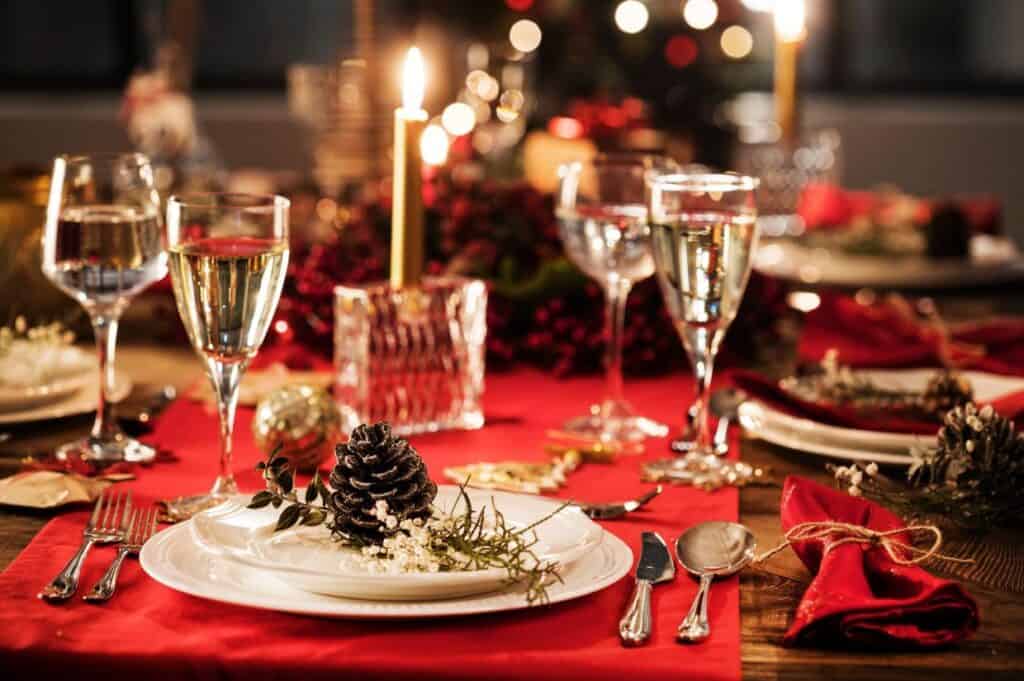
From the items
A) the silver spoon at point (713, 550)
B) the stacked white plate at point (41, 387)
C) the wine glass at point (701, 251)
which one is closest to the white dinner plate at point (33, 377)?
the stacked white plate at point (41, 387)

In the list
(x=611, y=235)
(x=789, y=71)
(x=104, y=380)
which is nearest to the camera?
(x=104, y=380)

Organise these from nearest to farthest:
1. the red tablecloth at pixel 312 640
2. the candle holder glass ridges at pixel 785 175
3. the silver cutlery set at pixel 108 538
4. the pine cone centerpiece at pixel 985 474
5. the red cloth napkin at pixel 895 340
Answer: the red tablecloth at pixel 312 640 → the silver cutlery set at pixel 108 538 → the pine cone centerpiece at pixel 985 474 → the red cloth napkin at pixel 895 340 → the candle holder glass ridges at pixel 785 175

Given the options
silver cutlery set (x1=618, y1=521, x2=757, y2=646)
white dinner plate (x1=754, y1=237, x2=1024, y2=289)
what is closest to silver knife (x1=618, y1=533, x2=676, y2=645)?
silver cutlery set (x1=618, y1=521, x2=757, y2=646)

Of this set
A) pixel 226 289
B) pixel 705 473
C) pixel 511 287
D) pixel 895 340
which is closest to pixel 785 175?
pixel 895 340

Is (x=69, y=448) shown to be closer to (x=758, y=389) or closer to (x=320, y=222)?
(x=758, y=389)

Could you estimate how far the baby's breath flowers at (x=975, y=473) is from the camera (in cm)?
112

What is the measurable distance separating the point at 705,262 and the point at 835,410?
7.7 inches

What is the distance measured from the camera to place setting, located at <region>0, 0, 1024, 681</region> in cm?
89

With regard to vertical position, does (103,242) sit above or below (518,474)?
above

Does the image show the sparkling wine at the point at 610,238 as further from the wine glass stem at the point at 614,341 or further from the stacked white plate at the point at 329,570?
the stacked white plate at the point at 329,570

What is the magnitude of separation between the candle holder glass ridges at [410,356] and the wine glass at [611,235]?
4.7 inches

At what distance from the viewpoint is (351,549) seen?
3.12 ft

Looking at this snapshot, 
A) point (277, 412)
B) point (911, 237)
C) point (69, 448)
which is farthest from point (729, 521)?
point (911, 237)

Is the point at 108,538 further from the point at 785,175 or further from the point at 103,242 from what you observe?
the point at 785,175
